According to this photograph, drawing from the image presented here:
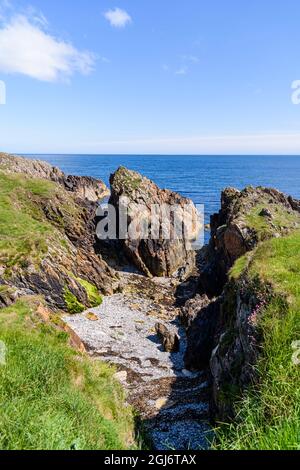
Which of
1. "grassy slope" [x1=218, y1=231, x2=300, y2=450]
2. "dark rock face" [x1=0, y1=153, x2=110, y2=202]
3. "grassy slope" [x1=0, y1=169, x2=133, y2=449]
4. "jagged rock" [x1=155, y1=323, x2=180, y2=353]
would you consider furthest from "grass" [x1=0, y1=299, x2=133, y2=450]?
"dark rock face" [x1=0, y1=153, x2=110, y2=202]

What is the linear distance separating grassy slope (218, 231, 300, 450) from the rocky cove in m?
0.65

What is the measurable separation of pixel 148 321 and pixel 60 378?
20.9 meters

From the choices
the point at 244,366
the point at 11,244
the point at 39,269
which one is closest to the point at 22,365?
the point at 244,366

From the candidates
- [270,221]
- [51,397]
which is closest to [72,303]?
[270,221]

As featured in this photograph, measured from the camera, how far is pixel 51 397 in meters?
11.3

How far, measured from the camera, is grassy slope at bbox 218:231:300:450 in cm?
786

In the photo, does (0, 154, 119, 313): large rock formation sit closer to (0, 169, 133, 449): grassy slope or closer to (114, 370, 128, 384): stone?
(0, 169, 133, 449): grassy slope

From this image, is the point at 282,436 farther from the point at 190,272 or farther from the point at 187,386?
the point at 190,272

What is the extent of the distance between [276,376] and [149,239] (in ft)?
132

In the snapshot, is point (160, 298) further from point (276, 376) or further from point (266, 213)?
point (276, 376)

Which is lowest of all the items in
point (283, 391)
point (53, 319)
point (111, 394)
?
point (111, 394)

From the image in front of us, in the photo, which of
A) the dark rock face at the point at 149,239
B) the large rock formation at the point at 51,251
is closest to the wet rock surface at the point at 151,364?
the large rock formation at the point at 51,251

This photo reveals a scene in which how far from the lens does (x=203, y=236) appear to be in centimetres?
6562

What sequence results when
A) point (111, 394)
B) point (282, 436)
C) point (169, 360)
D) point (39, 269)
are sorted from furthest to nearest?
point (39, 269), point (169, 360), point (111, 394), point (282, 436)
